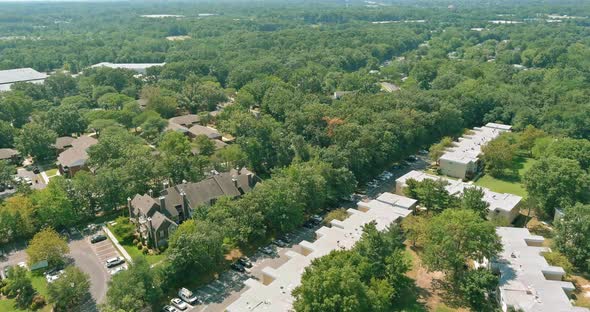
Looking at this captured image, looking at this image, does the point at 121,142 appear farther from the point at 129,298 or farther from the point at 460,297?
the point at 460,297

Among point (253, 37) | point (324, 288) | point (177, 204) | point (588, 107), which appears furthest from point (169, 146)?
point (253, 37)

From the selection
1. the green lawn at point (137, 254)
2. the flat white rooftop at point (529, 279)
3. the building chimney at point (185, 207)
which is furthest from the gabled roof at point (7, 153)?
the flat white rooftop at point (529, 279)

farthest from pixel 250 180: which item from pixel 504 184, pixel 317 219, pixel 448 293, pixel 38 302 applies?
pixel 504 184

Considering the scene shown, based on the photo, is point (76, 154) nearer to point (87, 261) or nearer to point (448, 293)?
point (87, 261)

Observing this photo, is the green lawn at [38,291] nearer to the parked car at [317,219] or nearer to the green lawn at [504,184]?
the parked car at [317,219]

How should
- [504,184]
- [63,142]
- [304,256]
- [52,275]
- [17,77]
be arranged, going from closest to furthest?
[52,275] → [304,256] → [504,184] → [63,142] → [17,77]

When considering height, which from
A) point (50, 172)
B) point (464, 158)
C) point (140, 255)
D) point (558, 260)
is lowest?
point (50, 172)
